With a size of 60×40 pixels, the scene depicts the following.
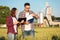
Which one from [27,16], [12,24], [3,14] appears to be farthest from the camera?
[3,14]

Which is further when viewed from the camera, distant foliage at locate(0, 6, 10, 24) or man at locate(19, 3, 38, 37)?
distant foliage at locate(0, 6, 10, 24)

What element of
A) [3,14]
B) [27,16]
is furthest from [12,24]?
[3,14]

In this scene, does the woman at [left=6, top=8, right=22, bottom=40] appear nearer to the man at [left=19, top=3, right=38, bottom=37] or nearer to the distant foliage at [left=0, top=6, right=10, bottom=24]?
the man at [left=19, top=3, right=38, bottom=37]

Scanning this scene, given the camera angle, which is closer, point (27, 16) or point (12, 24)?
point (12, 24)

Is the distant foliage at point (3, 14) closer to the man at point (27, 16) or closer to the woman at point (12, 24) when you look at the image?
the man at point (27, 16)

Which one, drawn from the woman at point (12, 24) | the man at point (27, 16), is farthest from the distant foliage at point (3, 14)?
the woman at point (12, 24)

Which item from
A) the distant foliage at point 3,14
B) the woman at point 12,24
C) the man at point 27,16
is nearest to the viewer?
the woman at point 12,24

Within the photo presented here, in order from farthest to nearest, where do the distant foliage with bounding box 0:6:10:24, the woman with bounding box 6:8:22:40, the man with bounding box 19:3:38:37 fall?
the distant foliage with bounding box 0:6:10:24 < the man with bounding box 19:3:38:37 < the woman with bounding box 6:8:22:40

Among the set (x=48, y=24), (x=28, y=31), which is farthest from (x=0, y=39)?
(x=48, y=24)

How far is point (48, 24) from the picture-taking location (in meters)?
10.4

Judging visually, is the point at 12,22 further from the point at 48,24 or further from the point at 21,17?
the point at 48,24

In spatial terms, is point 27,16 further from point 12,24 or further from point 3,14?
point 3,14

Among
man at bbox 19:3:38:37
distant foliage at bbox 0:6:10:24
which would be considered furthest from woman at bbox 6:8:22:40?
distant foliage at bbox 0:6:10:24

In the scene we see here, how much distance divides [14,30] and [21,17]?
35 centimetres
